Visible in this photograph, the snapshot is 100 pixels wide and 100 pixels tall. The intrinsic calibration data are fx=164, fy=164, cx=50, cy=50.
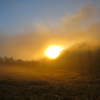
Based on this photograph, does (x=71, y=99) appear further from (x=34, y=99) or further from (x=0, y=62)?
(x=0, y=62)

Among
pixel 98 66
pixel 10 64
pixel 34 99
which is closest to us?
pixel 34 99

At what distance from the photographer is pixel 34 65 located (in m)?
151

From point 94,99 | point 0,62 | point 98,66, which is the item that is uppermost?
point 0,62

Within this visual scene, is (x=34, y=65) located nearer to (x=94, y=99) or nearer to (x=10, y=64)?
(x=10, y=64)

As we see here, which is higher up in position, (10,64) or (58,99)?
(10,64)

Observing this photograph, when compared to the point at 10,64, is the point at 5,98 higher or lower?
lower

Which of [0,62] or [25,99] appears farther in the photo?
[0,62]

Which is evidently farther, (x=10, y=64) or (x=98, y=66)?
(x=10, y=64)

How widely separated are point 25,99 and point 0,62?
127 metres

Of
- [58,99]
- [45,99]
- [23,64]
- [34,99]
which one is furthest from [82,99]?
[23,64]

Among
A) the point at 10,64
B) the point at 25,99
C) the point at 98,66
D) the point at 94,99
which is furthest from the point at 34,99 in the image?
the point at 10,64

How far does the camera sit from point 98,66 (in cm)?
10606

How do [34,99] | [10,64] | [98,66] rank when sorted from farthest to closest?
[10,64] → [98,66] → [34,99]

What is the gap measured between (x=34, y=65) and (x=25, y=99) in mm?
126211
